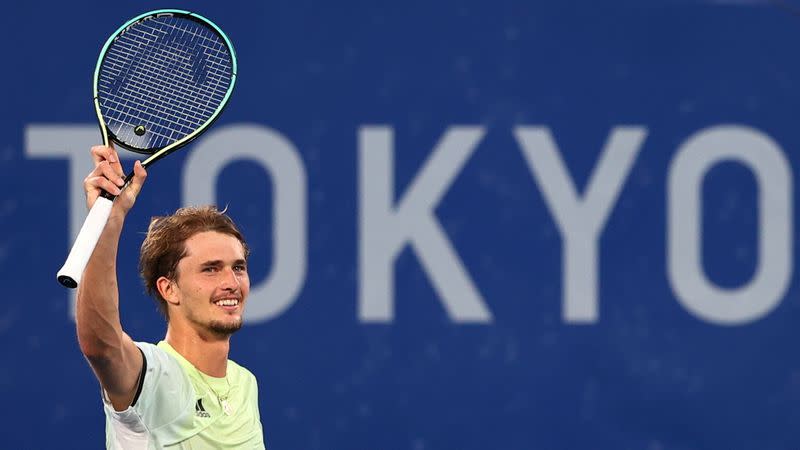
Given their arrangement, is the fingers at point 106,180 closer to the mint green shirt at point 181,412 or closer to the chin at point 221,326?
the mint green shirt at point 181,412

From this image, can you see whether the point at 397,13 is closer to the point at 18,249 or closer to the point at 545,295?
the point at 545,295

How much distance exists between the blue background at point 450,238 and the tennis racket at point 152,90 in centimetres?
42

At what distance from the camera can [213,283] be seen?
10.9ft

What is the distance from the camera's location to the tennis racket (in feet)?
9.04

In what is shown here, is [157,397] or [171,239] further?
[171,239]

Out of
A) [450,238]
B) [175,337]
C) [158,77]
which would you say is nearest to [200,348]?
[175,337]

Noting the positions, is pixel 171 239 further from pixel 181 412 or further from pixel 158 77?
pixel 158 77

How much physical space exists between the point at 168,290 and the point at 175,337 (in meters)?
0.11

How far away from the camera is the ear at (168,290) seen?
3.34m

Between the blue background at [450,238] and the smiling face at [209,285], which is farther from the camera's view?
the blue background at [450,238]

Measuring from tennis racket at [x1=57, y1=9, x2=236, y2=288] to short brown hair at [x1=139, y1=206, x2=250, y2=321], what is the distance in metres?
0.17

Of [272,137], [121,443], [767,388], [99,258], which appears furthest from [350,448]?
[99,258]

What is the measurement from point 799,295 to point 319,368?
1.55 meters

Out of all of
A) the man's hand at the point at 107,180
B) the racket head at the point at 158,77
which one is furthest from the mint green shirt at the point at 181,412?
the racket head at the point at 158,77
